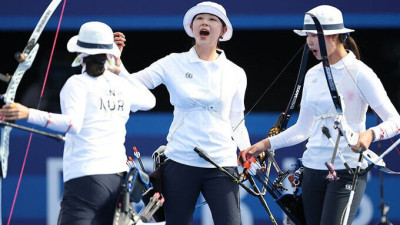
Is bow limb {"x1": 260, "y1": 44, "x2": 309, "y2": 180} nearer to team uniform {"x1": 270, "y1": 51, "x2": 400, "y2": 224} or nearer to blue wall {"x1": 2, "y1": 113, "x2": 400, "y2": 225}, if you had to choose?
team uniform {"x1": 270, "y1": 51, "x2": 400, "y2": 224}

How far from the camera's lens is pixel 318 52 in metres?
5.77

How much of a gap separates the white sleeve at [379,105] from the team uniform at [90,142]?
130 cm

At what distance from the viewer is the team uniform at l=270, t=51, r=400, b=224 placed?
556cm

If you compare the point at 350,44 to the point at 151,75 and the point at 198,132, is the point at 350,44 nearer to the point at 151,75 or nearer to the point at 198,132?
the point at 198,132

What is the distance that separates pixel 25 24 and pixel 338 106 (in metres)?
3.81

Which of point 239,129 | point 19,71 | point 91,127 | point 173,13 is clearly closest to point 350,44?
point 239,129

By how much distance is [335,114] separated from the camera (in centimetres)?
568

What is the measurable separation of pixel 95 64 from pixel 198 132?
938 mm

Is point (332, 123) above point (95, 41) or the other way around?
the other way around

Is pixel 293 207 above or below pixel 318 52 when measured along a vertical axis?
below

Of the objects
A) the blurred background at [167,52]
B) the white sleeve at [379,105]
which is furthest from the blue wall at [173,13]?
the white sleeve at [379,105]

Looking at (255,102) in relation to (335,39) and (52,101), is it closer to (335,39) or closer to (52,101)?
(52,101)

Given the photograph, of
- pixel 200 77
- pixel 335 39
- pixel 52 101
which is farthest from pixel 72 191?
pixel 52 101

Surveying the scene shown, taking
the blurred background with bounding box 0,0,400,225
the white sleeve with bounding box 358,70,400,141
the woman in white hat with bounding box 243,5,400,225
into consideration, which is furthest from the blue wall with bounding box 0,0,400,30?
the white sleeve with bounding box 358,70,400,141
